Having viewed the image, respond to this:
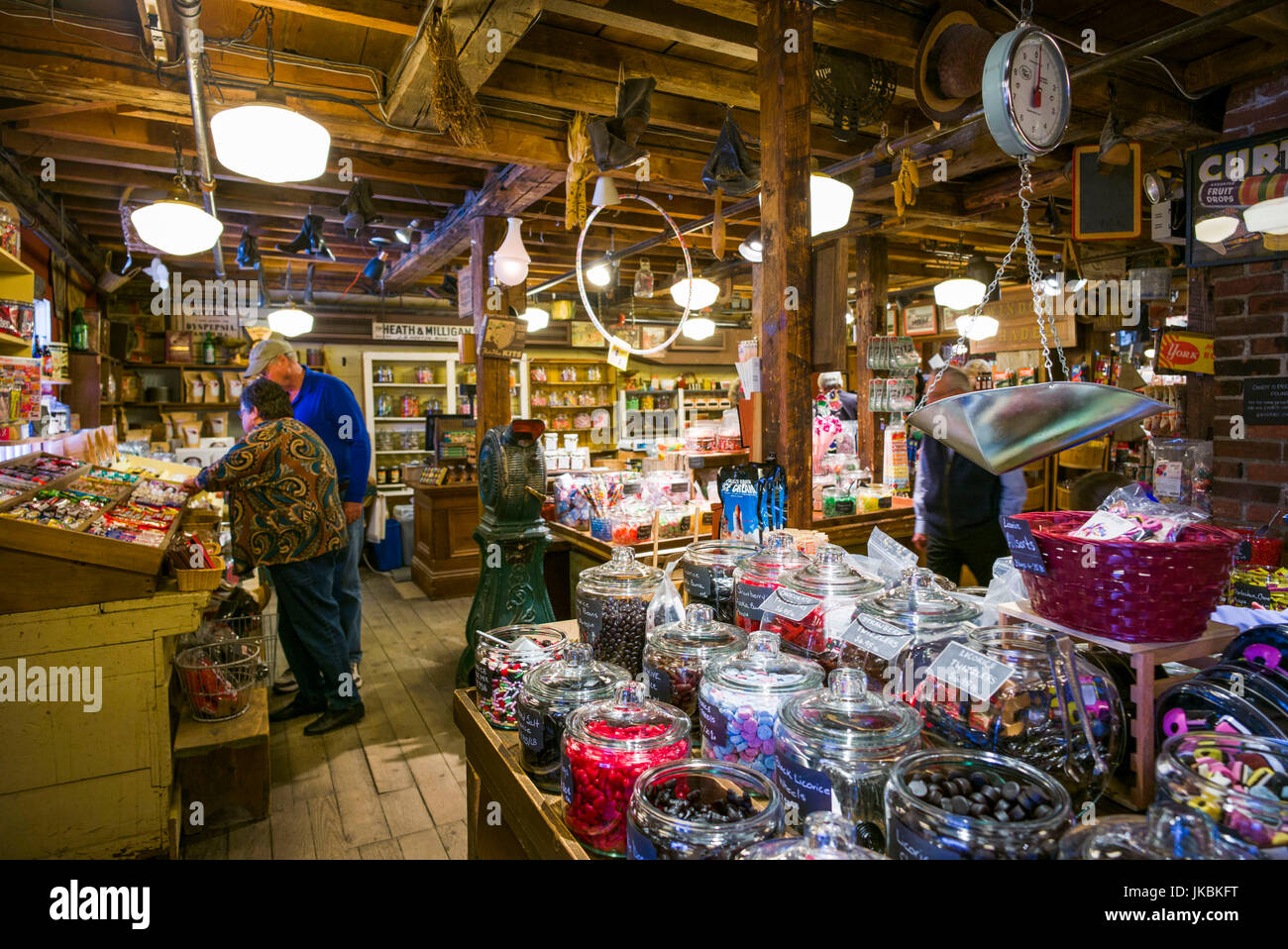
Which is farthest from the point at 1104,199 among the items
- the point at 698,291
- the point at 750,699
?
the point at 750,699

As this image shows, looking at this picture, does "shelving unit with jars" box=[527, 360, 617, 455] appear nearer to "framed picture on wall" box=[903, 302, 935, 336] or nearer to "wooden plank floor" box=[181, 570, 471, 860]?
"framed picture on wall" box=[903, 302, 935, 336]

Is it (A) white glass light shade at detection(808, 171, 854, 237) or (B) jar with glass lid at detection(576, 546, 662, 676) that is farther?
(A) white glass light shade at detection(808, 171, 854, 237)

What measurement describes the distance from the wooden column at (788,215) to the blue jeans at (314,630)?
2221 mm

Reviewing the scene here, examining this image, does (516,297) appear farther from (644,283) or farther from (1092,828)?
(1092,828)

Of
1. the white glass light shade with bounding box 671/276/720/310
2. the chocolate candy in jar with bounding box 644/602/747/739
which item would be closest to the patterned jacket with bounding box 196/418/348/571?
the chocolate candy in jar with bounding box 644/602/747/739

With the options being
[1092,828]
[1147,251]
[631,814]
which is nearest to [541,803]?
[631,814]

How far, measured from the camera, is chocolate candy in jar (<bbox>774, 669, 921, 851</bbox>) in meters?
0.97

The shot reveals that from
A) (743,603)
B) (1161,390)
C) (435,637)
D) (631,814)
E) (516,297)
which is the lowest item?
(435,637)

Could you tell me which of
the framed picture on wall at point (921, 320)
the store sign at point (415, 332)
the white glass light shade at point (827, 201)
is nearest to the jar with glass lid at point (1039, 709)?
the white glass light shade at point (827, 201)

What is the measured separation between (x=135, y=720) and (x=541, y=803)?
1.88m

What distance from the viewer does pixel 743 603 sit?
165cm

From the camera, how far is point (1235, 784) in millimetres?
757

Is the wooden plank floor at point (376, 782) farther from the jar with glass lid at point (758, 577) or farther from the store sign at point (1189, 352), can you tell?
the store sign at point (1189, 352)

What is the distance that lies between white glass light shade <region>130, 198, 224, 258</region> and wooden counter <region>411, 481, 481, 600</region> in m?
2.71
